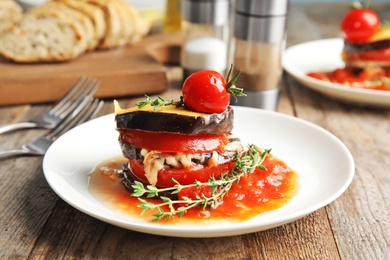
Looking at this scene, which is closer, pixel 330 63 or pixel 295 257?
pixel 295 257

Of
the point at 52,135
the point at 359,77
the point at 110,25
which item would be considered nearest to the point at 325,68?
the point at 359,77

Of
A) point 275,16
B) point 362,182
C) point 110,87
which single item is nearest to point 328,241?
point 362,182

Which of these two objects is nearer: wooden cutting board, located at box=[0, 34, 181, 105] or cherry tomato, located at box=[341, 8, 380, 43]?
wooden cutting board, located at box=[0, 34, 181, 105]

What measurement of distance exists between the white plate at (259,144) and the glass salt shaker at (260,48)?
0.73 meters

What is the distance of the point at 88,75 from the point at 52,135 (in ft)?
3.11

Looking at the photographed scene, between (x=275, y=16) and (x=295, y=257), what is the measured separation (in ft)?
6.65

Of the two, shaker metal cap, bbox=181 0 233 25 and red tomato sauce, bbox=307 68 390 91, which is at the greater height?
shaker metal cap, bbox=181 0 233 25

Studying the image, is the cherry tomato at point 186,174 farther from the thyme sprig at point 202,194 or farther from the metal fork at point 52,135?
the metal fork at point 52,135

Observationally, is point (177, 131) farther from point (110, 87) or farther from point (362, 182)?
point (110, 87)

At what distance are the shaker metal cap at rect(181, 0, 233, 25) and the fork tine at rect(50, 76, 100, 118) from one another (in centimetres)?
91

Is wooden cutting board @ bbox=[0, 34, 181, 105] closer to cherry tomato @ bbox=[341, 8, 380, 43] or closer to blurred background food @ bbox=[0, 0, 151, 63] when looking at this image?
blurred background food @ bbox=[0, 0, 151, 63]

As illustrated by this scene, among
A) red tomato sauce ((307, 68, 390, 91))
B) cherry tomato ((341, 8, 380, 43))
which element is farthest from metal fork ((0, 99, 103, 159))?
cherry tomato ((341, 8, 380, 43))

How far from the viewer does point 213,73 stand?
260 centimetres

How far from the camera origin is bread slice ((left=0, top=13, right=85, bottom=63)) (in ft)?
14.8
